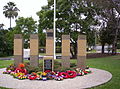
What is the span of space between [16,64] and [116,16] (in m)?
17.1

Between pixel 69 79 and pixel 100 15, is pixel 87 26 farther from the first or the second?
pixel 69 79

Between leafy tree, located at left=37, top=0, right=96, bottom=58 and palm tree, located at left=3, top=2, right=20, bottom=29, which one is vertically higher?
palm tree, located at left=3, top=2, right=20, bottom=29

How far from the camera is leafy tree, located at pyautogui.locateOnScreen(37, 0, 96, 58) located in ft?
78.0

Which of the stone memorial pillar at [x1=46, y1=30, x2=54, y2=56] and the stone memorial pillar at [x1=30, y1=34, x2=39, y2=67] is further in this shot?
the stone memorial pillar at [x1=30, y1=34, x2=39, y2=67]

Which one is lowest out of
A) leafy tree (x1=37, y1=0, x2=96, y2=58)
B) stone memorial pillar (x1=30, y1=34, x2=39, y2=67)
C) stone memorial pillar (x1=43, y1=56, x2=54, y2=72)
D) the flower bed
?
the flower bed

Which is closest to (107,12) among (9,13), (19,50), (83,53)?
(83,53)

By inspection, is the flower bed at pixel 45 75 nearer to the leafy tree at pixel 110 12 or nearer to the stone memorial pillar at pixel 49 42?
the stone memorial pillar at pixel 49 42

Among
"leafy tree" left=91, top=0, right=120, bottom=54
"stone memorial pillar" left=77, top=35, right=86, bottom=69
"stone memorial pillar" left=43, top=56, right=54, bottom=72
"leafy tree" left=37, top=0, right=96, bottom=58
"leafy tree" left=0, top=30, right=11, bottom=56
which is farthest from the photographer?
"leafy tree" left=0, top=30, right=11, bottom=56

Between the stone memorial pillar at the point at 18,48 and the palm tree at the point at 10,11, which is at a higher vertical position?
the palm tree at the point at 10,11

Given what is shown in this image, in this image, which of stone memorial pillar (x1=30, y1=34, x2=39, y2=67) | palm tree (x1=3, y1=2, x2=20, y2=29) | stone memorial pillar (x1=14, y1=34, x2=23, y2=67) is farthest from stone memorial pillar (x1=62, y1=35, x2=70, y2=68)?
palm tree (x1=3, y1=2, x2=20, y2=29)

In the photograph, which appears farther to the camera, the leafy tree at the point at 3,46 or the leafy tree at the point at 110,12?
the leafy tree at the point at 3,46

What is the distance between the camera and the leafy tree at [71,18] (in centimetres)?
2378

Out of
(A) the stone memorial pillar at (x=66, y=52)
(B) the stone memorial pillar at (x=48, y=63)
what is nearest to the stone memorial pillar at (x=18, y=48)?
(B) the stone memorial pillar at (x=48, y=63)

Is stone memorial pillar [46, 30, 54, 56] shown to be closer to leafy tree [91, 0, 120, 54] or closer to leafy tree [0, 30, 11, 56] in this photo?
leafy tree [91, 0, 120, 54]
